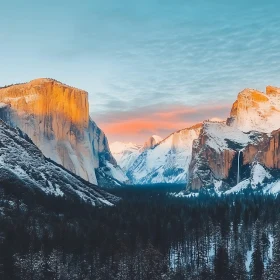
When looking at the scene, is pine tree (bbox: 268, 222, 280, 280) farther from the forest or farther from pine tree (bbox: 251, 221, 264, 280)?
pine tree (bbox: 251, 221, 264, 280)

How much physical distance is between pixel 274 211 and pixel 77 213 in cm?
6681

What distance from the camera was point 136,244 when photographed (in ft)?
473

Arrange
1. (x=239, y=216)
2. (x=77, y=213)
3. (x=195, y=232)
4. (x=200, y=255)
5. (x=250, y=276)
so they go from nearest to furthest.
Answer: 1. (x=250, y=276)
2. (x=200, y=255)
3. (x=195, y=232)
4. (x=239, y=216)
5. (x=77, y=213)

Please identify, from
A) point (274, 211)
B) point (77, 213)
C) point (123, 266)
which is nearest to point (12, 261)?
point (123, 266)

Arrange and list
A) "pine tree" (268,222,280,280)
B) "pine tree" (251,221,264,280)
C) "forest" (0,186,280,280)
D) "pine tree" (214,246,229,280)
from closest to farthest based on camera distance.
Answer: "pine tree" (268,222,280,280) < "forest" (0,186,280,280) < "pine tree" (214,246,229,280) < "pine tree" (251,221,264,280)

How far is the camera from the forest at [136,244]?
128500 millimetres

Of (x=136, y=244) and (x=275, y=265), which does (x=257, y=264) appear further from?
(x=136, y=244)

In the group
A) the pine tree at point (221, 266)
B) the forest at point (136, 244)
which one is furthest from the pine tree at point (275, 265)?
A: the pine tree at point (221, 266)

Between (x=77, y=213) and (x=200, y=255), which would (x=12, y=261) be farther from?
(x=77, y=213)

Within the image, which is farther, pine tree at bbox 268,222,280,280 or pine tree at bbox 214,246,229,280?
pine tree at bbox 214,246,229,280

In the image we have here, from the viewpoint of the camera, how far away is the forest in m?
128

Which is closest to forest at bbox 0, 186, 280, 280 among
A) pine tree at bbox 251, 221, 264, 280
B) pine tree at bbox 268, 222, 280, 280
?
pine tree at bbox 268, 222, 280, 280

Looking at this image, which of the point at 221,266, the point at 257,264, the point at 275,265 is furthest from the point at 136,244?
the point at 275,265

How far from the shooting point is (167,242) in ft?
501
